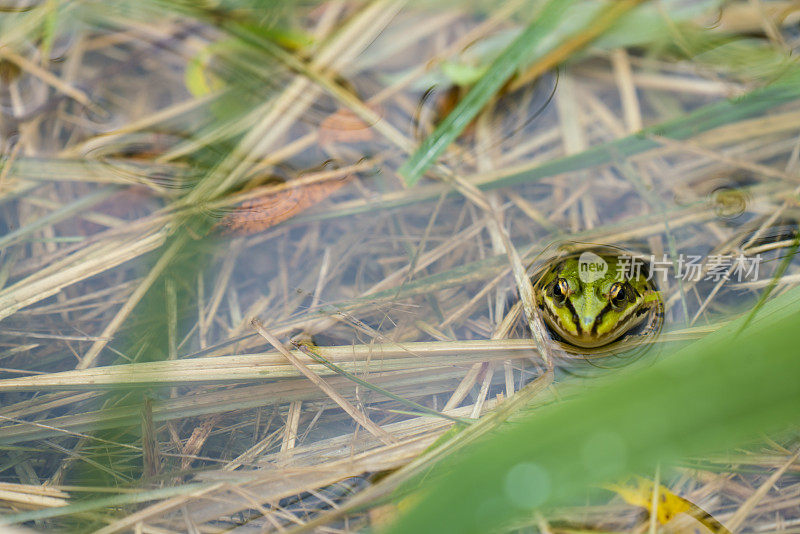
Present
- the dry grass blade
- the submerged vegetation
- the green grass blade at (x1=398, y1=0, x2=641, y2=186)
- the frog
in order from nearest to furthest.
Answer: the submerged vegetation < the dry grass blade < the frog < the green grass blade at (x1=398, y1=0, x2=641, y2=186)

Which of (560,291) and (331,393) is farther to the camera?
(560,291)

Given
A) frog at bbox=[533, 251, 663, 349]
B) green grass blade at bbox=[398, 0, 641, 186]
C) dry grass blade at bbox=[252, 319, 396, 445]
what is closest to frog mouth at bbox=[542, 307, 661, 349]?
frog at bbox=[533, 251, 663, 349]

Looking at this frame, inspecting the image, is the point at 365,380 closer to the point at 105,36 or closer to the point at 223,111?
the point at 223,111

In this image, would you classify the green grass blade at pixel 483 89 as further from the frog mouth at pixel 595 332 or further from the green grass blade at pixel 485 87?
the frog mouth at pixel 595 332

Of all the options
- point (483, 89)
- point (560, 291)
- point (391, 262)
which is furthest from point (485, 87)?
point (560, 291)

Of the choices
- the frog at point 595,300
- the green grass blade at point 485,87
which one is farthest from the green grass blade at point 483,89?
the frog at point 595,300

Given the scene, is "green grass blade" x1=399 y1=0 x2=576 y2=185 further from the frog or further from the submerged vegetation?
the frog

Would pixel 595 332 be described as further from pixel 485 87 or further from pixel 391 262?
pixel 485 87
